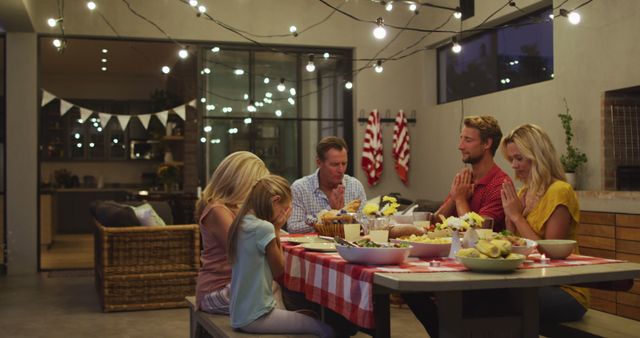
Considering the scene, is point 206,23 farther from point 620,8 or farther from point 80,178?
point 80,178

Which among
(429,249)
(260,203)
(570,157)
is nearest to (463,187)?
(429,249)

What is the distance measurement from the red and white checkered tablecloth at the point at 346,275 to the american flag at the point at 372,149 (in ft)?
19.2

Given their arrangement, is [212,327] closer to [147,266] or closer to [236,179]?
[236,179]

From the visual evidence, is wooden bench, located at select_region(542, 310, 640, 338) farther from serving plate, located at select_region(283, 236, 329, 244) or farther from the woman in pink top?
Answer: the woman in pink top

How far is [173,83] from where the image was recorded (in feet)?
42.0

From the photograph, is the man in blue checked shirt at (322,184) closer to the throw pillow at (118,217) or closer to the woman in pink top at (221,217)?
the woman in pink top at (221,217)

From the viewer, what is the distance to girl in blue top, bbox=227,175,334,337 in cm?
301

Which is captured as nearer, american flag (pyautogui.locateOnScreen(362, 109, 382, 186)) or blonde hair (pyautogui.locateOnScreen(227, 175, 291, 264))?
blonde hair (pyautogui.locateOnScreen(227, 175, 291, 264))

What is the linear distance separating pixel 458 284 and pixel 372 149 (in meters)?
6.78

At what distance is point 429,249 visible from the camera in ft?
9.50

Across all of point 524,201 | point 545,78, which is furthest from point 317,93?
point 524,201

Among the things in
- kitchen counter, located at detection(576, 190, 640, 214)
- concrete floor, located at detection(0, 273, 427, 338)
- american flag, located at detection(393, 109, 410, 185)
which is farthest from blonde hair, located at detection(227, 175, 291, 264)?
american flag, located at detection(393, 109, 410, 185)

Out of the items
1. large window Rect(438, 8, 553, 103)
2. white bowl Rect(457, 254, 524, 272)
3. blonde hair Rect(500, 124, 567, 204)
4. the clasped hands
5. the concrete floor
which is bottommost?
the concrete floor

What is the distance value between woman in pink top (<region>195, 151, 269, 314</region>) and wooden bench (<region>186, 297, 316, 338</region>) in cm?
6
